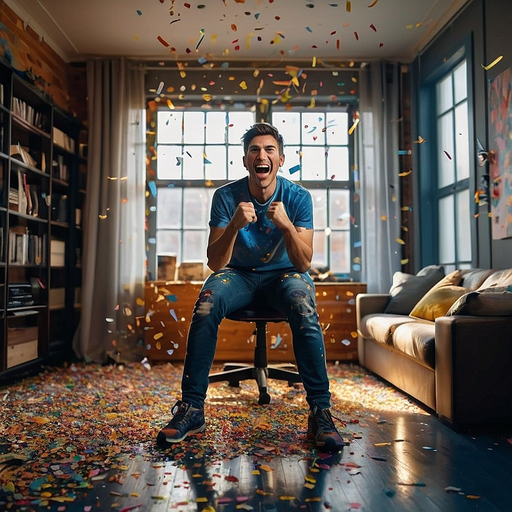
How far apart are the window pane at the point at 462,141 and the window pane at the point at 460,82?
68mm

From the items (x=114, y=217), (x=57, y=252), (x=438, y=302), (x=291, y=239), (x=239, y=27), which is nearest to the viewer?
(x=291, y=239)

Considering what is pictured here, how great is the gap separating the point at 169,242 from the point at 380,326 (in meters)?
2.31

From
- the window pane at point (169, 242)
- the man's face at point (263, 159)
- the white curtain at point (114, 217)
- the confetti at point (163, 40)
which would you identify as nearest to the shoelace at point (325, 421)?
Result: the man's face at point (263, 159)

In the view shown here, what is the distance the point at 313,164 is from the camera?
5.16 metres

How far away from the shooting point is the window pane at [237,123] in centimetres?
516

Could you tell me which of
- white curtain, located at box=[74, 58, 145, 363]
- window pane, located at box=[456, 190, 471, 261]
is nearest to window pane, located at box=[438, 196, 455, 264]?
window pane, located at box=[456, 190, 471, 261]

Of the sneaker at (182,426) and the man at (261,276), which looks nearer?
the sneaker at (182,426)

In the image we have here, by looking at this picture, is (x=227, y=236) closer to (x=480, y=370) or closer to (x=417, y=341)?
(x=417, y=341)

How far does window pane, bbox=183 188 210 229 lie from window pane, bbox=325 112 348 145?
125cm

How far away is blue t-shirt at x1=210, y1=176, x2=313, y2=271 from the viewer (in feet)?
8.63

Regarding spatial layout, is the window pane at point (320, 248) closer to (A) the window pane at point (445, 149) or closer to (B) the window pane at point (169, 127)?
(A) the window pane at point (445, 149)

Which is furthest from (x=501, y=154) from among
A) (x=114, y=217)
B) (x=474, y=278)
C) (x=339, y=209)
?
(x=114, y=217)

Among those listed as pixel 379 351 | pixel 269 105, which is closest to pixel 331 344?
pixel 379 351

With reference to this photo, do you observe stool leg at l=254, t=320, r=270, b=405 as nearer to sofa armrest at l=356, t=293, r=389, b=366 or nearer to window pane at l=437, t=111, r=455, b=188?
sofa armrest at l=356, t=293, r=389, b=366
